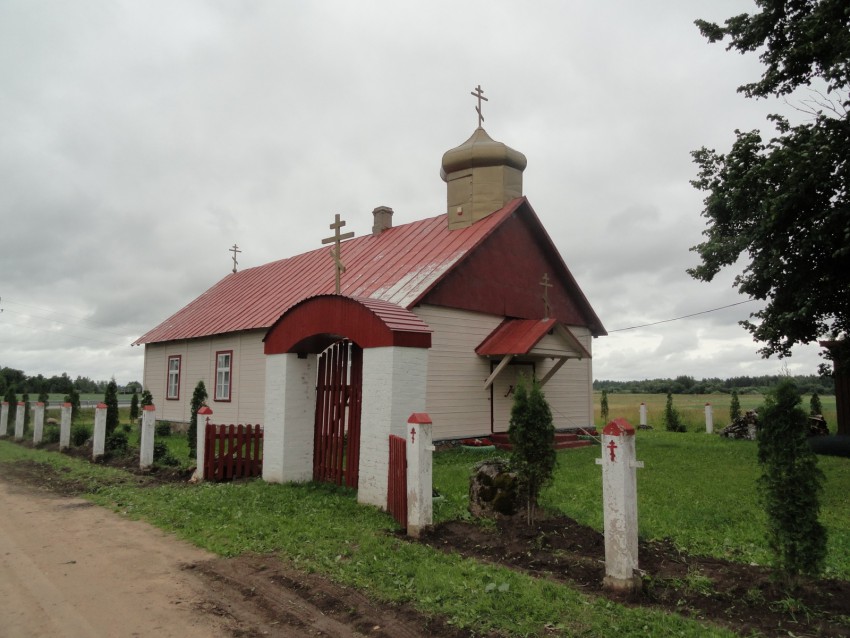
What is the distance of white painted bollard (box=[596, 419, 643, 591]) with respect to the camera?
493 centimetres

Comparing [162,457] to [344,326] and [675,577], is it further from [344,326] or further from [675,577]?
[675,577]

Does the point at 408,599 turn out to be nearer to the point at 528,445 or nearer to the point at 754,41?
the point at 528,445

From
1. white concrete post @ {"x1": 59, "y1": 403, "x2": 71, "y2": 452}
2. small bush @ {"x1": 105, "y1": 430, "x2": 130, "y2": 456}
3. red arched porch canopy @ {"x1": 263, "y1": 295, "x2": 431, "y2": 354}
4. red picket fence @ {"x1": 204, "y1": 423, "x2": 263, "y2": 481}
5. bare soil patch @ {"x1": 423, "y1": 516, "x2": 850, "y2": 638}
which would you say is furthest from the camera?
white concrete post @ {"x1": 59, "y1": 403, "x2": 71, "y2": 452}

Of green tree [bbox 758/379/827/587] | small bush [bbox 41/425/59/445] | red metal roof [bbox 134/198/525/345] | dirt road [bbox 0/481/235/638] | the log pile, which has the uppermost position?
red metal roof [bbox 134/198/525/345]

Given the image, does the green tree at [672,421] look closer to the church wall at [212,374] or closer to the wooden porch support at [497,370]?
the wooden porch support at [497,370]

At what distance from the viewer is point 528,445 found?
273 inches

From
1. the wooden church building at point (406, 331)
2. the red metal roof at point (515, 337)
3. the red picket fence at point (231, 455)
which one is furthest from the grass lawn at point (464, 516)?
the red metal roof at point (515, 337)

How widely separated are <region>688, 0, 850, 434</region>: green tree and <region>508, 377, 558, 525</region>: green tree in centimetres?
549

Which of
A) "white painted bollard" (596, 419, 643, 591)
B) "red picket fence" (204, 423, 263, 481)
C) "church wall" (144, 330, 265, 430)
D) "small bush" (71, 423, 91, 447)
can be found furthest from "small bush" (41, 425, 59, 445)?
"white painted bollard" (596, 419, 643, 591)

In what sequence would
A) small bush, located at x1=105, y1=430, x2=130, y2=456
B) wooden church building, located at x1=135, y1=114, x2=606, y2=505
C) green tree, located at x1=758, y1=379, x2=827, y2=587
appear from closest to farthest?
green tree, located at x1=758, y1=379, x2=827, y2=587 < wooden church building, located at x1=135, y1=114, x2=606, y2=505 < small bush, located at x1=105, y1=430, x2=130, y2=456

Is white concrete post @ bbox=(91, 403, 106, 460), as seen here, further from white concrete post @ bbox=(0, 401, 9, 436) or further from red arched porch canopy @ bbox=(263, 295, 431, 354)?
white concrete post @ bbox=(0, 401, 9, 436)

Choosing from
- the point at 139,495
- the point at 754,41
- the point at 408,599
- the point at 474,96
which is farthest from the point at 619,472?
the point at 474,96

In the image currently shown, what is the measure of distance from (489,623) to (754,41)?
1156cm

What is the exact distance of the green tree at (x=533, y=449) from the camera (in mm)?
6918
